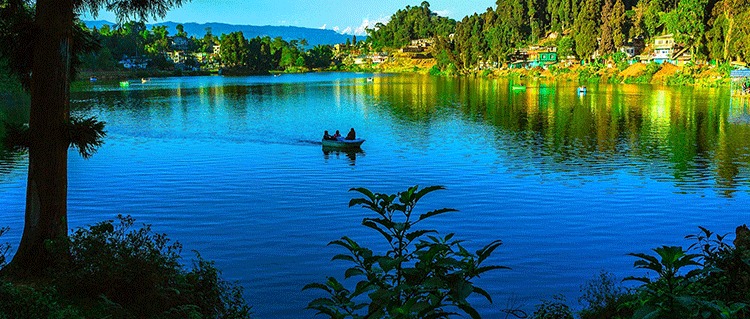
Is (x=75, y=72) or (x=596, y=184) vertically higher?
(x=75, y=72)

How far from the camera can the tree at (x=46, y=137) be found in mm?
16031

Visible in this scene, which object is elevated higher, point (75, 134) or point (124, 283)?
point (75, 134)

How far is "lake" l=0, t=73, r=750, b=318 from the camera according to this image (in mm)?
22500

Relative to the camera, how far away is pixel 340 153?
164 ft

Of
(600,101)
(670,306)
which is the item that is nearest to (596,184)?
(670,306)

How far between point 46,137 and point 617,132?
55048 millimetres

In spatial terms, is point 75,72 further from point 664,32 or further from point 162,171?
point 664,32

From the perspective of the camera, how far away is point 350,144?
50188 mm

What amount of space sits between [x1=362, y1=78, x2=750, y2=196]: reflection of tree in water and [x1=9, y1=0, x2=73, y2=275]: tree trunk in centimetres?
3038

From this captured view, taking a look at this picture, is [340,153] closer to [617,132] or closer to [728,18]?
[617,132]

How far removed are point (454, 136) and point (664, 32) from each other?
147036 mm

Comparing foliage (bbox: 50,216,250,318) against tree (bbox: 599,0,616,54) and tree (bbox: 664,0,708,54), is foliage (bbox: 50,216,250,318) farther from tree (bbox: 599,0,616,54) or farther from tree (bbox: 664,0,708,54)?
tree (bbox: 599,0,616,54)

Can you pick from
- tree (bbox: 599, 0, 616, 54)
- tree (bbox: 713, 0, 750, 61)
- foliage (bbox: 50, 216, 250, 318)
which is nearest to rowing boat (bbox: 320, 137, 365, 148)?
foliage (bbox: 50, 216, 250, 318)

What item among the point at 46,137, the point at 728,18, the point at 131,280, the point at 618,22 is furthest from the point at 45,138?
the point at 618,22
